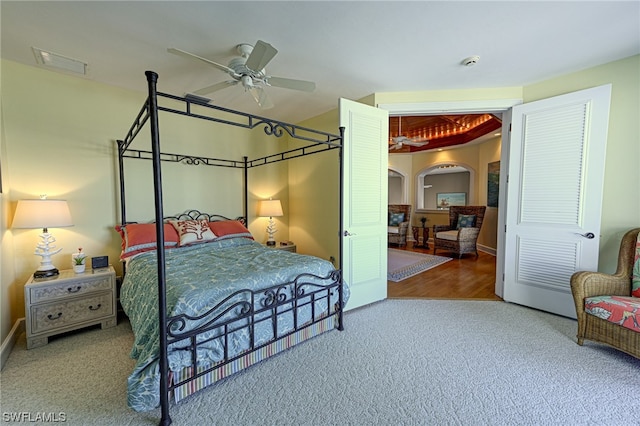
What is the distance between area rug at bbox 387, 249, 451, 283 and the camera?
4.68m

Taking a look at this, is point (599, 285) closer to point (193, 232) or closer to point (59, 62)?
point (193, 232)

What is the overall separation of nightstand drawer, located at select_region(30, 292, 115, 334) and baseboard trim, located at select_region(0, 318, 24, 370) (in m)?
0.17

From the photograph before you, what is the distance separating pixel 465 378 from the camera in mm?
1955

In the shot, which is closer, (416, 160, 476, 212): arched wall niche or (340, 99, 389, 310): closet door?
(340, 99, 389, 310): closet door

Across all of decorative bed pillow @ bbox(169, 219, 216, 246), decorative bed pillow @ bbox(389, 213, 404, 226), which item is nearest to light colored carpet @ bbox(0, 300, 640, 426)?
decorative bed pillow @ bbox(169, 219, 216, 246)

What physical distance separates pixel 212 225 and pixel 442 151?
6.73 meters

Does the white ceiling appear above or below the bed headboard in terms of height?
above

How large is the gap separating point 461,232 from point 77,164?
21.5 feet

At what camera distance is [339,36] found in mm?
2268

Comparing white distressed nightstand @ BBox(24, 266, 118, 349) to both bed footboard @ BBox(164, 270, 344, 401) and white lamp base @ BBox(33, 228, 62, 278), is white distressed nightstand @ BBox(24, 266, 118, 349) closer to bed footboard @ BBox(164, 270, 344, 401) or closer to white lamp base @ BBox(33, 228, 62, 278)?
white lamp base @ BBox(33, 228, 62, 278)

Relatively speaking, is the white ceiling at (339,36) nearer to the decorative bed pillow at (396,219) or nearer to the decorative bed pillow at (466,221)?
the decorative bed pillow at (466,221)

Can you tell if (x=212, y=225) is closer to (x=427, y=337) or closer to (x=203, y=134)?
(x=203, y=134)

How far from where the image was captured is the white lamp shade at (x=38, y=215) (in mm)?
2387

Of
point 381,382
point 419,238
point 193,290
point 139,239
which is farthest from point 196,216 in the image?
point 419,238
